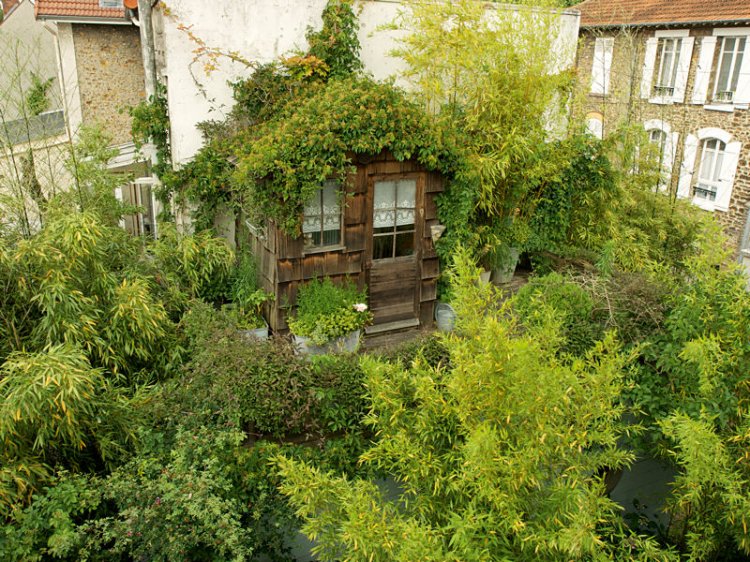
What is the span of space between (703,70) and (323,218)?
458 inches

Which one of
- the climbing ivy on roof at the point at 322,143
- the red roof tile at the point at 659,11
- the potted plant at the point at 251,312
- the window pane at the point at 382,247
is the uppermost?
the red roof tile at the point at 659,11

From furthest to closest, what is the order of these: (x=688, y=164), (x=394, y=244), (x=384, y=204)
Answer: (x=688, y=164), (x=394, y=244), (x=384, y=204)

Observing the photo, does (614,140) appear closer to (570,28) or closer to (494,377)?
(570,28)

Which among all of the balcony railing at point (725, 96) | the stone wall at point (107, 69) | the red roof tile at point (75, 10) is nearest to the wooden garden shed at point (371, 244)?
the stone wall at point (107, 69)

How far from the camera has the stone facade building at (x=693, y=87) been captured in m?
13.5

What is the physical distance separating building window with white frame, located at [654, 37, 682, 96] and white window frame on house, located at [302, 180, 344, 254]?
11500 millimetres

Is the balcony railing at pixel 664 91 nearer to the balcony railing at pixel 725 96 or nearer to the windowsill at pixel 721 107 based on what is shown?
the windowsill at pixel 721 107

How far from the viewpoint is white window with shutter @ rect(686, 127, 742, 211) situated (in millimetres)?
13867

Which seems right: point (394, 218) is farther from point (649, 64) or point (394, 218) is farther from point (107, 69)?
point (649, 64)

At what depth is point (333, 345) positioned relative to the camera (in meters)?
7.24

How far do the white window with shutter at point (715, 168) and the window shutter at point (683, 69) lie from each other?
1.08m

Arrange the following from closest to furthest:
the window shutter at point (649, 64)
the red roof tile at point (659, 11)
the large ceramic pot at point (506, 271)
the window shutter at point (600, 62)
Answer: the large ceramic pot at point (506, 271) → the red roof tile at point (659, 11) → the window shutter at point (649, 64) → the window shutter at point (600, 62)

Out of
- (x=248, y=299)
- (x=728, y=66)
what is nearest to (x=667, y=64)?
(x=728, y=66)

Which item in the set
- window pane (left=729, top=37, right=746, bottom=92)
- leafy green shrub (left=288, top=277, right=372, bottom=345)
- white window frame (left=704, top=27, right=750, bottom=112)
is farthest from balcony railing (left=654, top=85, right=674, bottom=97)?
leafy green shrub (left=288, top=277, right=372, bottom=345)
